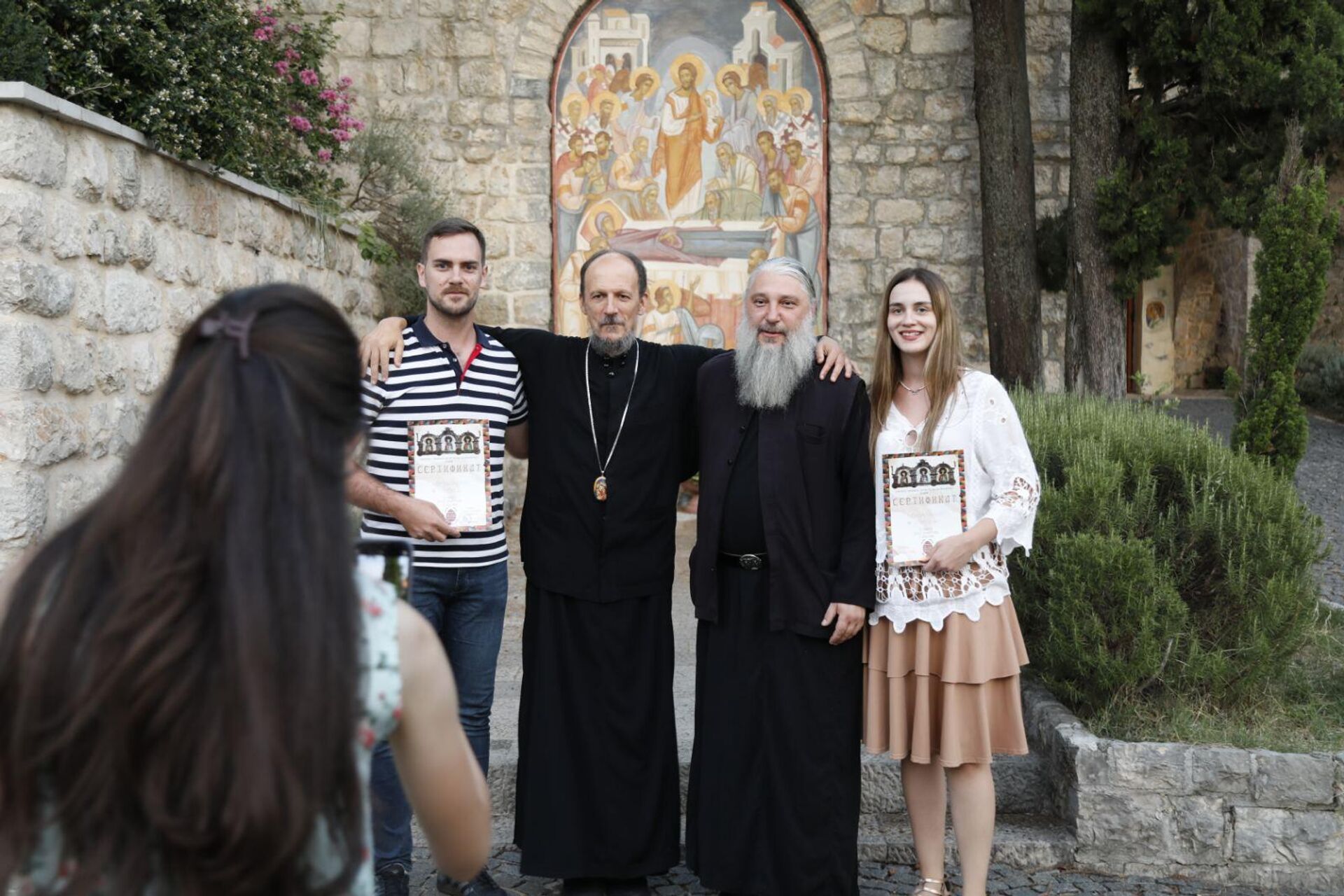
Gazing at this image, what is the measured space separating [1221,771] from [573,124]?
7495 millimetres

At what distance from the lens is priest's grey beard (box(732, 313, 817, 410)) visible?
3576mm

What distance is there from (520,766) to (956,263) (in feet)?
23.7

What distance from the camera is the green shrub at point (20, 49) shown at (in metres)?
4.16

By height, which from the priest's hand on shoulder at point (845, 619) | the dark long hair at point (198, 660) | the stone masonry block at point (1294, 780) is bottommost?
the stone masonry block at point (1294, 780)

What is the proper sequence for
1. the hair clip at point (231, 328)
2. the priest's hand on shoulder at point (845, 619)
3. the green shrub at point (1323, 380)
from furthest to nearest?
the green shrub at point (1323, 380), the priest's hand on shoulder at point (845, 619), the hair clip at point (231, 328)

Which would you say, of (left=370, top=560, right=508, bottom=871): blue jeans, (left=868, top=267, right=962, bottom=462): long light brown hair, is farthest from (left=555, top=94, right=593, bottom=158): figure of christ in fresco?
(left=370, top=560, right=508, bottom=871): blue jeans

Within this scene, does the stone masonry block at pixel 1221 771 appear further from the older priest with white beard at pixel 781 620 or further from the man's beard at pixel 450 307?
the man's beard at pixel 450 307

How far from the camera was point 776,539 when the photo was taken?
3477 millimetres

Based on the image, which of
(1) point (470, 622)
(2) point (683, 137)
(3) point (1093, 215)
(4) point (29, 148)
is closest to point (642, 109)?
(2) point (683, 137)

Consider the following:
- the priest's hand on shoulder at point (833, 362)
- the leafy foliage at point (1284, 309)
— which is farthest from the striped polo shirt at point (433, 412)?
the leafy foliage at point (1284, 309)

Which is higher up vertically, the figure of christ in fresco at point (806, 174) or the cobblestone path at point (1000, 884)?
the figure of christ in fresco at point (806, 174)

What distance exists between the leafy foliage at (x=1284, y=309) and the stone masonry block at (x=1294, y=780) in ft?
8.20

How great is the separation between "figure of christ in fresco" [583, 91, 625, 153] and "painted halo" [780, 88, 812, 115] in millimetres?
1390

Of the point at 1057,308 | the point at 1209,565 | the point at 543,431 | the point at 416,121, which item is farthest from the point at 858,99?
the point at 543,431
